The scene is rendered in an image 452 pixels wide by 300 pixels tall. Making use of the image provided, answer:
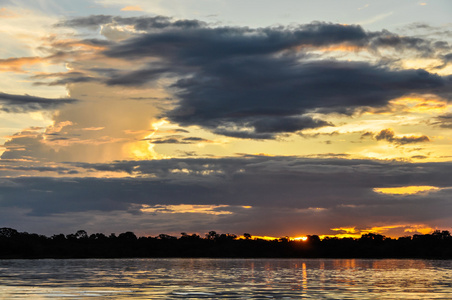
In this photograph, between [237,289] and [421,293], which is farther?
[237,289]

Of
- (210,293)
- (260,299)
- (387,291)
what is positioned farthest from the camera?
(387,291)

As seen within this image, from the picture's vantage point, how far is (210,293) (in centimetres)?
6331

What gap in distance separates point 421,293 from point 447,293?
2584 millimetres

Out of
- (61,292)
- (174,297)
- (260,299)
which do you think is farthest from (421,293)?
(61,292)

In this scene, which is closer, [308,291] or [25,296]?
[25,296]

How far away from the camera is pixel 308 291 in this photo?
67.2 metres

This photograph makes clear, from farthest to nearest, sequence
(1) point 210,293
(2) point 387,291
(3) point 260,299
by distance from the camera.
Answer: (2) point 387,291 → (1) point 210,293 → (3) point 260,299

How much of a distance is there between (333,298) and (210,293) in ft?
40.4

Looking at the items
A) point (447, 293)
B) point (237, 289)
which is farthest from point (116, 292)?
point (447, 293)

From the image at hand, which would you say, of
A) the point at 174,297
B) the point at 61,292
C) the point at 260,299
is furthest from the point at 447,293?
the point at 61,292

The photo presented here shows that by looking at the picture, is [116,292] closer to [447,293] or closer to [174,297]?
[174,297]

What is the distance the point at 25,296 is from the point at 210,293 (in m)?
17.4

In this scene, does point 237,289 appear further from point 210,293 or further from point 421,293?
point 421,293

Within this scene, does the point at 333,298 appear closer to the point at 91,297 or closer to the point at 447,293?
the point at 447,293
